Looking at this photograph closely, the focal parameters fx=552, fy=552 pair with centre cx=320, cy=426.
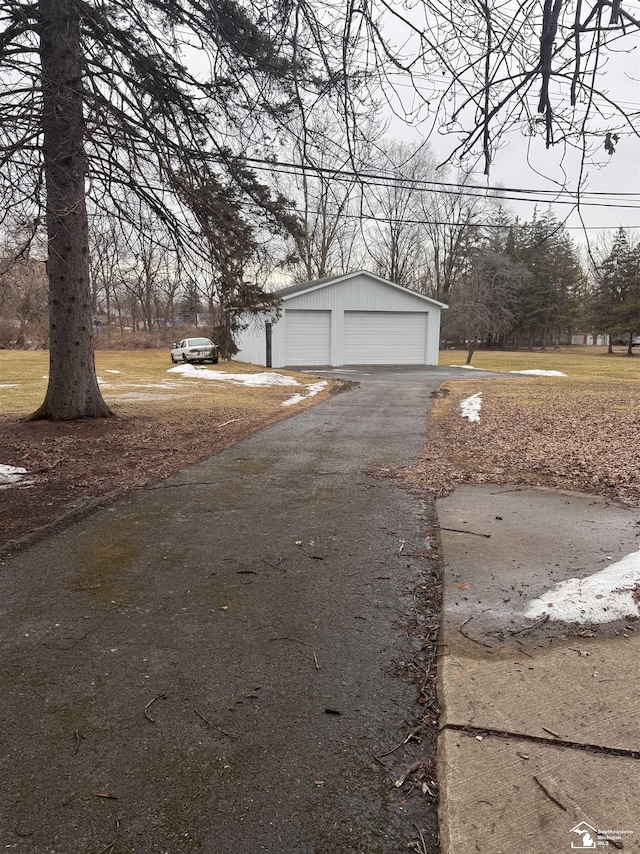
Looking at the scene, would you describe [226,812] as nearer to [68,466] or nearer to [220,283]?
[68,466]

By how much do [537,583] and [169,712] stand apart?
2418mm

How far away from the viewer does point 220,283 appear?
7977 mm

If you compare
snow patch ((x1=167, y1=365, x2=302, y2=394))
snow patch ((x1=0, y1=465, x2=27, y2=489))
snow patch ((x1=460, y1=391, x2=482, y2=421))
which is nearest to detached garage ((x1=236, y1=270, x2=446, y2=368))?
snow patch ((x1=167, y1=365, x2=302, y2=394))

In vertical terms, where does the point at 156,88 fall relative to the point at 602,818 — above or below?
above

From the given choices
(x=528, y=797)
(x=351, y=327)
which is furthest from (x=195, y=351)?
(x=528, y=797)

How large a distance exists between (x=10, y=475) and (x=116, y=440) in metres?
2.22

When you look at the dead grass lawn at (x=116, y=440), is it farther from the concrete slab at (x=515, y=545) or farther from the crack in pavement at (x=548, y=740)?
the crack in pavement at (x=548, y=740)

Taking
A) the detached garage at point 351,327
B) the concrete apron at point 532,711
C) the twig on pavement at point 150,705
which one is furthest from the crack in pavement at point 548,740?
the detached garage at point 351,327

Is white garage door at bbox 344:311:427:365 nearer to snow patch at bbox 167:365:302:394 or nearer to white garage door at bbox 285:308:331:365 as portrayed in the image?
white garage door at bbox 285:308:331:365

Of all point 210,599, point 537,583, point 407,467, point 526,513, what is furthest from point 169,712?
point 407,467

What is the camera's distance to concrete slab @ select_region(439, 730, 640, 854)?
173cm

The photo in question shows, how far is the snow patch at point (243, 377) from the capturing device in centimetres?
1978

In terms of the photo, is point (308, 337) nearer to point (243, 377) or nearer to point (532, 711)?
point (243, 377)

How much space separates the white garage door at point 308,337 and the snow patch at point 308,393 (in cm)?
654
